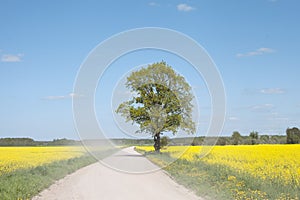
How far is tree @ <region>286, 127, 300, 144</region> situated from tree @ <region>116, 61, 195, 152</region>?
42845 millimetres

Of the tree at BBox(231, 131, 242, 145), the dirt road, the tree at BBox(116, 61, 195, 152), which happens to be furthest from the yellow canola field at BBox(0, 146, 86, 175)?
the tree at BBox(231, 131, 242, 145)

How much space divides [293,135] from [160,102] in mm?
45429

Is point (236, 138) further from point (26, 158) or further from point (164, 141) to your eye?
point (164, 141)

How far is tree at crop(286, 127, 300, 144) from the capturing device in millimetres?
62403

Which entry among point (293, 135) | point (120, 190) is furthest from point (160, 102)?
point (293, 135)

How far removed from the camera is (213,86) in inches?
588

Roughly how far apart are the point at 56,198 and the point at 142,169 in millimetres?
7770

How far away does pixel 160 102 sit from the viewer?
24453mm

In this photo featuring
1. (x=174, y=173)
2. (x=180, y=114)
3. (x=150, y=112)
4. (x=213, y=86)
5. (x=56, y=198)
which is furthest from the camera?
(x=150, y=112)

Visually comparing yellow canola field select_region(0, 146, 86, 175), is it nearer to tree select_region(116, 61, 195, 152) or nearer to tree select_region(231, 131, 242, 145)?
tree select_region(116, 61, 195, 152)

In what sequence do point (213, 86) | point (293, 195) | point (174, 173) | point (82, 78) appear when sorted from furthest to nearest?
point (174, 173) → point (213, 86) → point (82, 78) → point (293, 195)

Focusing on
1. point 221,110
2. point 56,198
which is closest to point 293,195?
point 221,110

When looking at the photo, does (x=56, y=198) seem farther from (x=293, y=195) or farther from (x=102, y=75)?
(x=293, y=195)

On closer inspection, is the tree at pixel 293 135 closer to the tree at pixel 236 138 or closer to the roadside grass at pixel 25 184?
the tree at pixel 236 138
